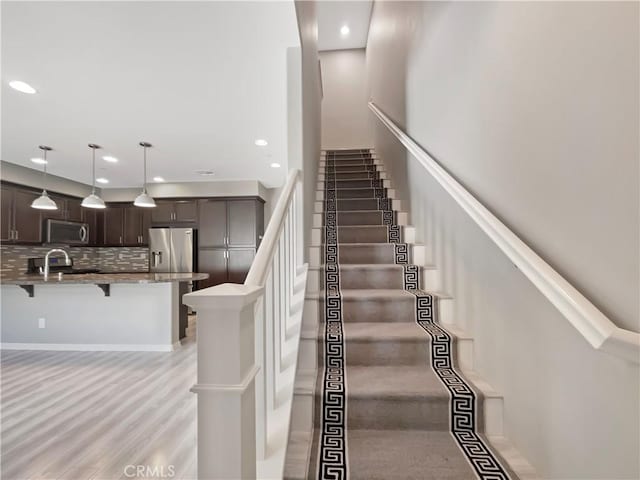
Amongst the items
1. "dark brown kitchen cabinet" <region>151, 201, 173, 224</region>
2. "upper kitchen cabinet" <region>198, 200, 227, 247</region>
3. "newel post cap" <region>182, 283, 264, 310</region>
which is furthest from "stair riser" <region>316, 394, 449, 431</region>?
"dark brown kitchen cabinet" <region>151, 201, 173, 224</region>

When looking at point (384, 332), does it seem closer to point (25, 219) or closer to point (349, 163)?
point (349, 163)

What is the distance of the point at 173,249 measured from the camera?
6.27 metres

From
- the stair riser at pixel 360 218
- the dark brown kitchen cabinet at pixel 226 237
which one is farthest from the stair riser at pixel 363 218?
the dark brown kitchen cabinet at pixel 226 237

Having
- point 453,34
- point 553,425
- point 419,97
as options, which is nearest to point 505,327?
point 553,425

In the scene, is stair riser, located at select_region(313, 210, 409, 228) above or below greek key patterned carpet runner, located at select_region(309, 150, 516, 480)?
above

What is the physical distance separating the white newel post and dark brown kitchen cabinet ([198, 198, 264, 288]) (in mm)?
5538

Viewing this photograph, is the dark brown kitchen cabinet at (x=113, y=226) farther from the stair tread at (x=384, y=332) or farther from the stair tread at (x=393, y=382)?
the stair tread at (x=393, y=382)

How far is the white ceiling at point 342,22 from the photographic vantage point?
5254 millimetres

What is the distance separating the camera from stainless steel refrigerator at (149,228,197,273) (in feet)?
20.4

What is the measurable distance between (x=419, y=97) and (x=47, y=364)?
183 inches

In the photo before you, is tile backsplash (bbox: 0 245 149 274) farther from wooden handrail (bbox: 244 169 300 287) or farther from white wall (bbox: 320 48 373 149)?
wooden handrail (bbox: 244 169 300 287)

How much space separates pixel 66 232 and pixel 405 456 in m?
6.61

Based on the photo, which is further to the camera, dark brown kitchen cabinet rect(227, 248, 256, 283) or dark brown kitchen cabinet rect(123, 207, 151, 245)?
dark brown kitchen cabinet rect(123, 207, 151, 245)

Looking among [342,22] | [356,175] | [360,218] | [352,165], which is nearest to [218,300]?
[360,218]
